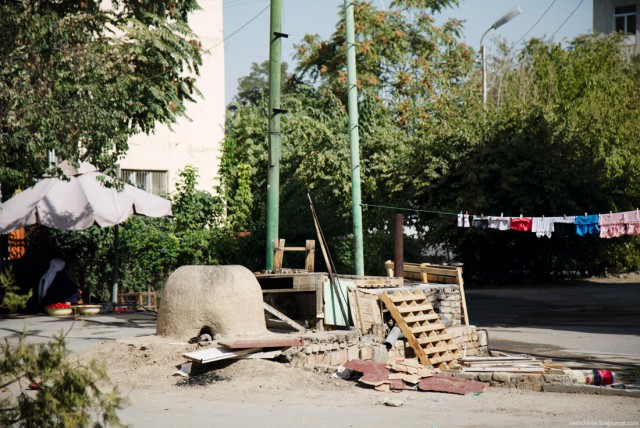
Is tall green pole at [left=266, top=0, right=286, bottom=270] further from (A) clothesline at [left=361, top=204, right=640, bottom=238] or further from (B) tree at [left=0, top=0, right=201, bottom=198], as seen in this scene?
(A) clothesline at [left=361, top=204, right=640, bottom=238]

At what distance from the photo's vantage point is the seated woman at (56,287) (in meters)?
18.2

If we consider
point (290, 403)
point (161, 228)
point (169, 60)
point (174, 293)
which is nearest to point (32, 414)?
point (290, 403)

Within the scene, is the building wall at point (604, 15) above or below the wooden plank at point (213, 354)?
above

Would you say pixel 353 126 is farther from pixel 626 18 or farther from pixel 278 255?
pixel 626 18

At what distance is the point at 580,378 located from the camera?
11781 millimetres

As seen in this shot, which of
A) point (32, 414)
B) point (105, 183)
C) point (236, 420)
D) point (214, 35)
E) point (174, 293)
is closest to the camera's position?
point (32, 414)

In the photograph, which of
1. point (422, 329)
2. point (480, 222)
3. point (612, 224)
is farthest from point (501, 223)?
point (422, 329)

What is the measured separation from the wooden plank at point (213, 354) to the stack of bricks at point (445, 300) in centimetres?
613

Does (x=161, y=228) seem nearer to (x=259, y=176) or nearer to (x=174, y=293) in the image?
(x=259, y=176)

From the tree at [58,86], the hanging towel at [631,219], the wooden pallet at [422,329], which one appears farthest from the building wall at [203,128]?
the hanging towel at [631,219]

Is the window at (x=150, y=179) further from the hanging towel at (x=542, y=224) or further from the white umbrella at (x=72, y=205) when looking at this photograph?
the hanging towel at (x=542, y=224)

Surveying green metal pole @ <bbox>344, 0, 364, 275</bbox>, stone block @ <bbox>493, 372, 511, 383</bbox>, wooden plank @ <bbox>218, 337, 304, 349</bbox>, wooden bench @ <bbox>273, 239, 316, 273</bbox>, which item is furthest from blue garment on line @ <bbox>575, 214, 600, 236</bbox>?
wooden plank @ <bbox>218, 337, 304, 349</bbox>

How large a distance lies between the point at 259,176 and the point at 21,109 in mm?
16902

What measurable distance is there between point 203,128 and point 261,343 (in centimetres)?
1502
